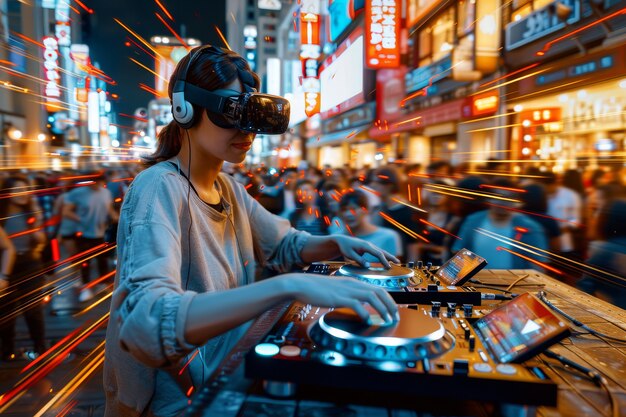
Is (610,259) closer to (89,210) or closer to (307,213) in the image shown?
(307,213)

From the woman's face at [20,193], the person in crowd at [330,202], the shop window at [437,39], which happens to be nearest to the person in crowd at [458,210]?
the person in crowd at [330,202]

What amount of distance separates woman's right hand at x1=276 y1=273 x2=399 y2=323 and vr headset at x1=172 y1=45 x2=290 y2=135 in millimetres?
476

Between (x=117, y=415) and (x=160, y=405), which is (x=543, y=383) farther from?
(x=117, y=415)

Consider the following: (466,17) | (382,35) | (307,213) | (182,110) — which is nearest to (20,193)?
(307,213)

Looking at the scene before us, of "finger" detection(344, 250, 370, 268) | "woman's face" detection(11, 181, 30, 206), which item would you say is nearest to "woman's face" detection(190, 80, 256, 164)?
"finger" detection(344, 250, 370, 268)

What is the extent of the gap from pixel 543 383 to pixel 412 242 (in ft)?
12.5

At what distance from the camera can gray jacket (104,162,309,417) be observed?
0.77m

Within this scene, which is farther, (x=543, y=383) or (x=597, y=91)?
(x=597, y=91)

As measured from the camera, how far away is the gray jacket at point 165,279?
0.77 metres

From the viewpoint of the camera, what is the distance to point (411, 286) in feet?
4.32

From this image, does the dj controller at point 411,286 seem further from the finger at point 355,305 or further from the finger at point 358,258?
the finger at point 355,305

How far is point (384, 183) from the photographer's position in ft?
15.7

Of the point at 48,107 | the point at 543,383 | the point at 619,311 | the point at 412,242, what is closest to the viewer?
the point at 543,383

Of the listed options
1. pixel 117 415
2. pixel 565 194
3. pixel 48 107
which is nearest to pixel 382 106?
pixel 565 194
